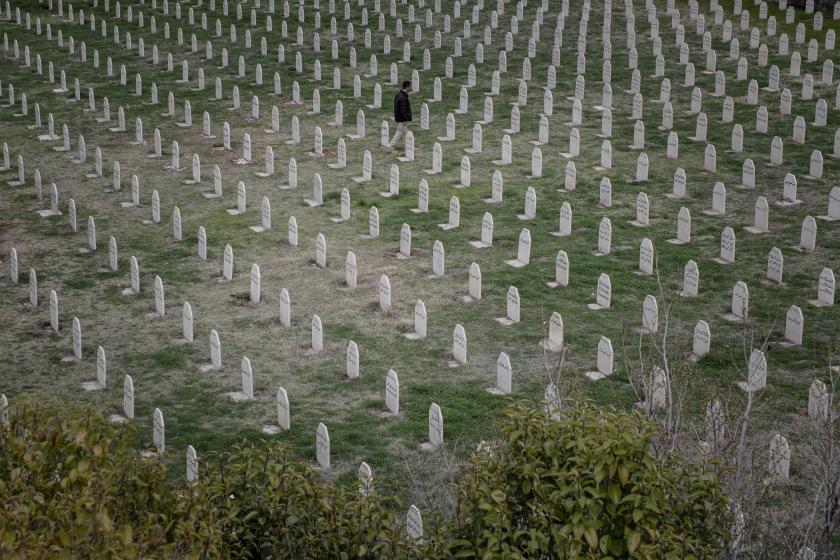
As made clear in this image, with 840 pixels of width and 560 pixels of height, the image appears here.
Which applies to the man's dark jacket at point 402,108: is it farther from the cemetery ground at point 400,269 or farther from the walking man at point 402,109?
the cemetery ground at point 400,269

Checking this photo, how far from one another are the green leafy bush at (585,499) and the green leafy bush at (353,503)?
1cm

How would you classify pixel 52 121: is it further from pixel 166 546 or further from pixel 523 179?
pixel 166 546

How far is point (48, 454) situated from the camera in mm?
8102

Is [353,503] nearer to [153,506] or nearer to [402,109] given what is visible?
[153,506]

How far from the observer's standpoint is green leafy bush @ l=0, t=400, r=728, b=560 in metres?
7.54

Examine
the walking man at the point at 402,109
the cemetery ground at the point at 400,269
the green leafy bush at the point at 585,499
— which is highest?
the green leafy bush at the point at 585,499

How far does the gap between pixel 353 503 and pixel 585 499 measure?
5.77 feet

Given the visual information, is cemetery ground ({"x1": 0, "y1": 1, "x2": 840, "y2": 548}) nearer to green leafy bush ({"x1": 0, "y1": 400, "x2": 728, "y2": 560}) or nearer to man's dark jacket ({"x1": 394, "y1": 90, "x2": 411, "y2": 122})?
man's dark jacket ({"x1": 394, "y1": 90, "x2": 411, "y2": 122})

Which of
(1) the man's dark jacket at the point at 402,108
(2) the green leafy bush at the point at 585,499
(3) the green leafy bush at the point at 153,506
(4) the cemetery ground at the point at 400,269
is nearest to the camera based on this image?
(3) the green leafy bush at the point at 153,506

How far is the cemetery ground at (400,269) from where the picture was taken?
1482cm

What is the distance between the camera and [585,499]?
7.75 m

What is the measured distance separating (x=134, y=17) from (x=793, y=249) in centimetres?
2515

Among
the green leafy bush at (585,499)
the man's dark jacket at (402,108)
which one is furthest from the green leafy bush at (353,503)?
the man's dark jacket at (402,108)

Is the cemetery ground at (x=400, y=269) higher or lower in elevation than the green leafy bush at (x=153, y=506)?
lower
